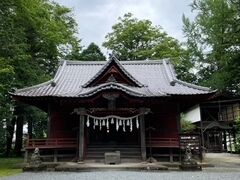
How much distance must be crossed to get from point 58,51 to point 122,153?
54.5 ft

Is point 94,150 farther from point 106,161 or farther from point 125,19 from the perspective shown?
point 125,19

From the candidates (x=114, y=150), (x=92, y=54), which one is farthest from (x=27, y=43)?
(x=92, y=54)

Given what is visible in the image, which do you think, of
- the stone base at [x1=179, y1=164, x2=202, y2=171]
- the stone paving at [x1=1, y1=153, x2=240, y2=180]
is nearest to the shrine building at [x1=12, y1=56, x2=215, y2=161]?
the stone base at [x1=179, y1=164, x2=202, y2=171]

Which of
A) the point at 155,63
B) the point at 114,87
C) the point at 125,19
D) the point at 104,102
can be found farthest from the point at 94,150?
the point at 125,19

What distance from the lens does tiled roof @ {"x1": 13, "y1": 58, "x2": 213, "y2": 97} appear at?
18.1 m

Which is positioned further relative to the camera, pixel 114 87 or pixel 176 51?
pixel 176 51

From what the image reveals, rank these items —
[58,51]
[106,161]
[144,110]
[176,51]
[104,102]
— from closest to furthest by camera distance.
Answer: [106,161], [144,110], [104,102], [58,51], [176,51]

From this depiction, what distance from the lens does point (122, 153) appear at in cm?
1844

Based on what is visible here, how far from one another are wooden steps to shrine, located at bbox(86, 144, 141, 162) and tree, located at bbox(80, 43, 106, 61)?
2392cm

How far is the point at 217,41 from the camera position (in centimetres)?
3669

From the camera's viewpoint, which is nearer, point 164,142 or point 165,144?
point 165,144

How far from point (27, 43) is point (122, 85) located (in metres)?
14.0

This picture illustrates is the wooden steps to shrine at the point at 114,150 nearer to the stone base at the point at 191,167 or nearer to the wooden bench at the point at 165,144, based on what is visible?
the wooden bench at the point at 165,144

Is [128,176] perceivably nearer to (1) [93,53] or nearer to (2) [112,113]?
(2) [112,113]
